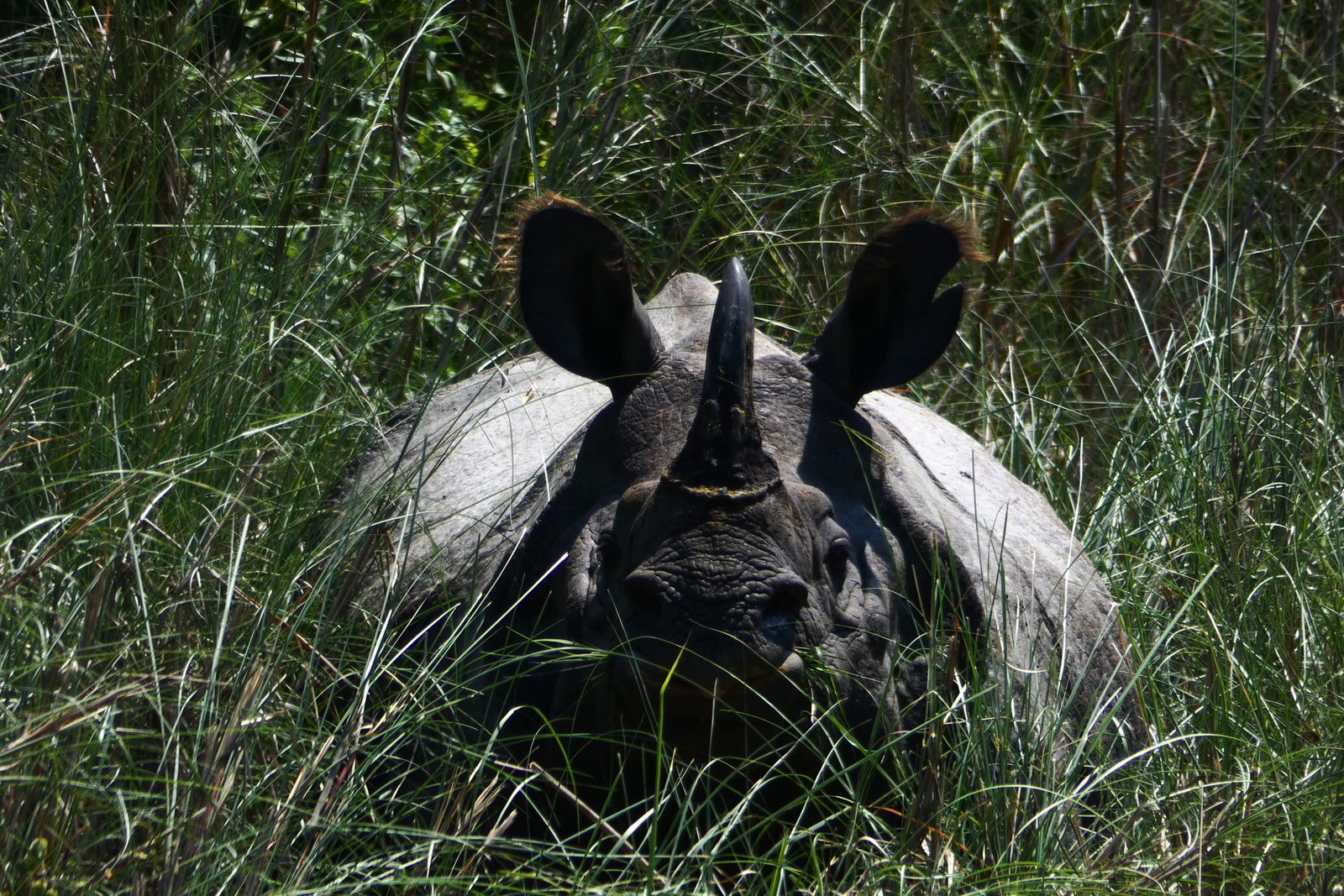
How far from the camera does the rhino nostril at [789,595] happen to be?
271 centimetres

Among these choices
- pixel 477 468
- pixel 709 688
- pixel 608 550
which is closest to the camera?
pixel 709 688

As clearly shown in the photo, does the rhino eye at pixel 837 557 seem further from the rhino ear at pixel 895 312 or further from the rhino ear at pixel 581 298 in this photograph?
the rhino ear at pixel 581 298

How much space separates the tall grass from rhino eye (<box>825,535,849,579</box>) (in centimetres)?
38

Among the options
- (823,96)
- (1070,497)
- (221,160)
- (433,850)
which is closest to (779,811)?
(433,850)

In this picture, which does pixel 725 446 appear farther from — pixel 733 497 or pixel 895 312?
pixel 895 312

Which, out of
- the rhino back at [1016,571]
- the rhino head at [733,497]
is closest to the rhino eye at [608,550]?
the rhino head at [733,497]

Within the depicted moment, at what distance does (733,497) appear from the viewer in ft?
9.18

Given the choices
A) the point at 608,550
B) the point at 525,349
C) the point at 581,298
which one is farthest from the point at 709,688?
the point at 525,349

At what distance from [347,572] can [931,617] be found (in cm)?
109

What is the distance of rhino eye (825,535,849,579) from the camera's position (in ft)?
10.0

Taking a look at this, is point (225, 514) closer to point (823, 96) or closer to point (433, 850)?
point (433, 850)

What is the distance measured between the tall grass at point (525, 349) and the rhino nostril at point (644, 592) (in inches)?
12.4

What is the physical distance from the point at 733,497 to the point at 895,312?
3.03 feet

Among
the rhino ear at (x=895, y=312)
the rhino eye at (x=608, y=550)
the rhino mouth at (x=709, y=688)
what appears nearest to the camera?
the rhino mouth at (x=709, y=688)
